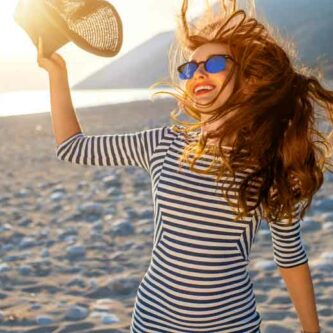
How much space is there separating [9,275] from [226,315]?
13.9ft

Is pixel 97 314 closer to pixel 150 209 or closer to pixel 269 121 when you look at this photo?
pixel 269 121

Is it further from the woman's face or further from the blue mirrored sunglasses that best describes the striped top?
the blue mirrored sunglasses

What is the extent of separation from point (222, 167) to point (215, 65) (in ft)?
1.50

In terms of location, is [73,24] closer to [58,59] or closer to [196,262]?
[58,59]

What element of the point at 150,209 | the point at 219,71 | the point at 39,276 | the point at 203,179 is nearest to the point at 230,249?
the point at 203,179

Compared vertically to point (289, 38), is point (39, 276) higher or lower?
lower

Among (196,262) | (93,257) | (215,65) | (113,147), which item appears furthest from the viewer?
(93,257)

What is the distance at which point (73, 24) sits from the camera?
9.13 ft

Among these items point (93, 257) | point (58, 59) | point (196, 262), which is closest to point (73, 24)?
point (58, 59)

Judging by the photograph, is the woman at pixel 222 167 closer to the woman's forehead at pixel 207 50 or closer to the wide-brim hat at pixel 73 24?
the woman's forehead at pixel 207 50

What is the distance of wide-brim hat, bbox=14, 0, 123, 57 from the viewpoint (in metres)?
2.75

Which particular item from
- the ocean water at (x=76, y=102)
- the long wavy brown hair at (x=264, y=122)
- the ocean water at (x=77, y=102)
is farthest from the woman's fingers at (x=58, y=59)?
the ocean water at (x=76, y=102)

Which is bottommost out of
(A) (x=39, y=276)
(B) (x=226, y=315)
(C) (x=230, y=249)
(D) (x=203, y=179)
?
(A) (x=39, y=276)

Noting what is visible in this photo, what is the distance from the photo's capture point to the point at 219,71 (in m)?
2.85
